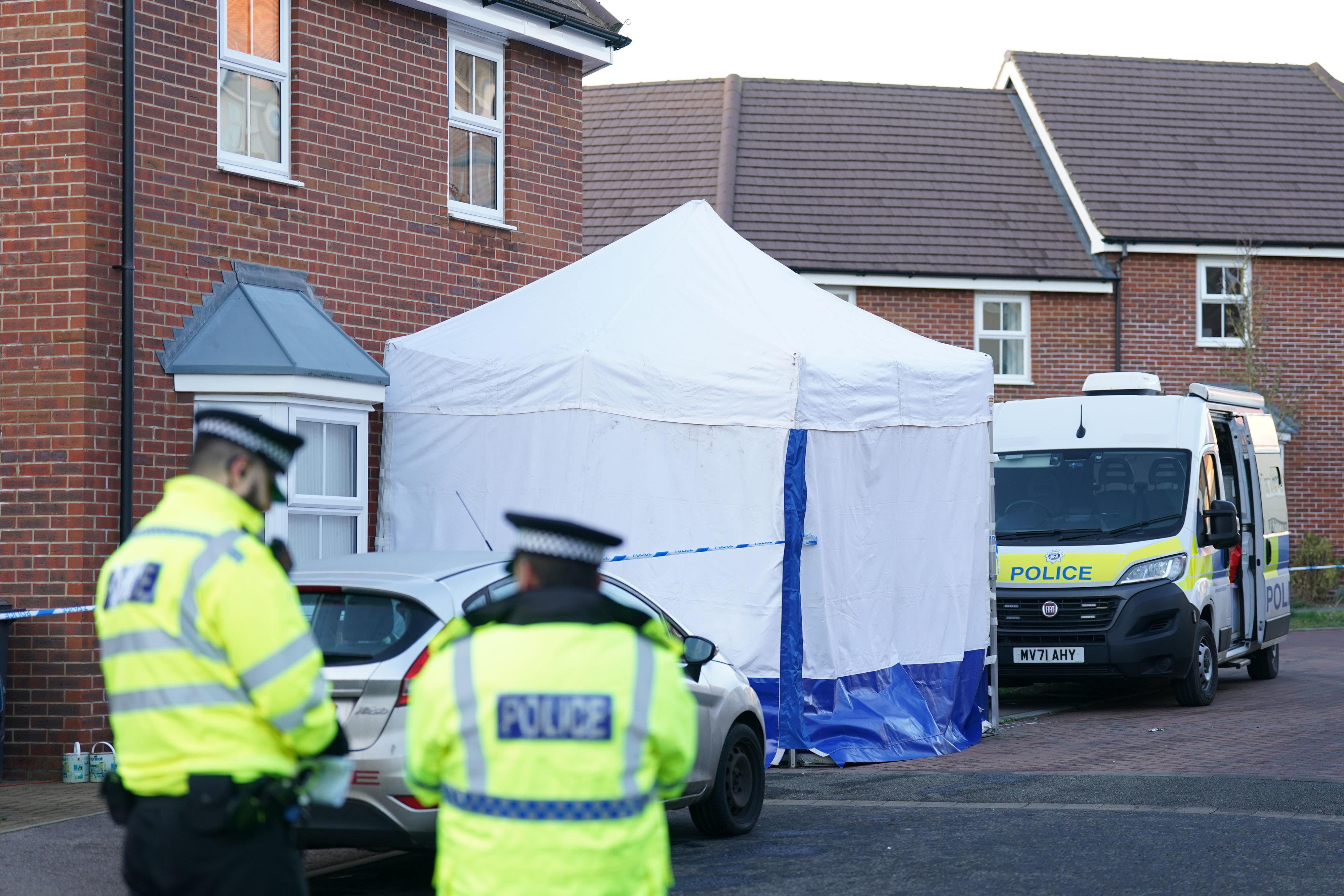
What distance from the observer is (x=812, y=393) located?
37.1 feet

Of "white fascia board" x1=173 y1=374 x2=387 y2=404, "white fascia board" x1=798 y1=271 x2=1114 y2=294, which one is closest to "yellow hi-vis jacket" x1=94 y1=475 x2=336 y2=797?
"white fascia board" x1=173 y1=374 x2=387 y2=404

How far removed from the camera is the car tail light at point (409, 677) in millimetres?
6914

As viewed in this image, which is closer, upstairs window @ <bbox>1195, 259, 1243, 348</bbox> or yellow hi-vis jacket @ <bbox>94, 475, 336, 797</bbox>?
yellow hi-vis jacket @ <bbox>94, 475, 336, 797</bbox>

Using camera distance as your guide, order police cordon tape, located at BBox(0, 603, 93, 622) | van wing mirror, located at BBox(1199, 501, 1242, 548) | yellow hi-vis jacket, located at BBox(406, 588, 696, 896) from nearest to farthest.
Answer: yellow hi-vis jacket, located at BBox(406, 588, 696, 896) → police cordon tape, located at BBox(0, 603, 93, 622) → van wing mirror, located at BBox(1199, 501, 1242, 548)

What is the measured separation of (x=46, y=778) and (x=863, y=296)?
18628 millimetres

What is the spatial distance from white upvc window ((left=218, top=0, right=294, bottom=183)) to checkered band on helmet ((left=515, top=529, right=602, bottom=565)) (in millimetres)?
9040

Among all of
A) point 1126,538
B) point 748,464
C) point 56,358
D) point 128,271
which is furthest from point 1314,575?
point 56,358

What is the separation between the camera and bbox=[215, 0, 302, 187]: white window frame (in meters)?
12.0

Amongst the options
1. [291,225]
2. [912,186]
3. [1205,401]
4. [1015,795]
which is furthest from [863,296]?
[1015,795]

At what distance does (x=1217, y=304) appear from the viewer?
2816 cm

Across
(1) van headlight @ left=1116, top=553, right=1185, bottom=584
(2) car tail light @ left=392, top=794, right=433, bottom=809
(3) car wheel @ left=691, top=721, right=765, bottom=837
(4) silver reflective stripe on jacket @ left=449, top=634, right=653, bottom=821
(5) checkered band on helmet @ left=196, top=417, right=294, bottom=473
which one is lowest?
(3) car wheel @ left=691, top=721, right=765, bottom=837

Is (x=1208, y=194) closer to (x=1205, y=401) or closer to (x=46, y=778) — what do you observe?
(x=1205, y=401)

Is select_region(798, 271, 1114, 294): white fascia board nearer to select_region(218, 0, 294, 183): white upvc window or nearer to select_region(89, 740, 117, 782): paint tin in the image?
select_region(218, 0, 294, 183): white upvc window

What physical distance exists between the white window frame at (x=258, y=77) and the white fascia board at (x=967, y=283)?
1524cm
